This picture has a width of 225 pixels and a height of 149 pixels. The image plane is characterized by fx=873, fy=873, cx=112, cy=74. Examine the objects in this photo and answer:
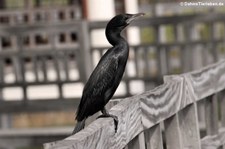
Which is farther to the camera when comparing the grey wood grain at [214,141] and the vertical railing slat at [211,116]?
the vertical railing slat at [211,116]

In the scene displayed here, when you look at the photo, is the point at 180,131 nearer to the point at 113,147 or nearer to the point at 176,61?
the point at 113,147

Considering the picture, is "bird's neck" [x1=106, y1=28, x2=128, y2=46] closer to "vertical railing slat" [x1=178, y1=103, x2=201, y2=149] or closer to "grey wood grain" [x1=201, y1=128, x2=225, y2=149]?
"vertical railing slat" [x1=178, y1=103, x2=201, y2=149]

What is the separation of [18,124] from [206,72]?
9.60 meters

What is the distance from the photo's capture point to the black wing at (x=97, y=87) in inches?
189

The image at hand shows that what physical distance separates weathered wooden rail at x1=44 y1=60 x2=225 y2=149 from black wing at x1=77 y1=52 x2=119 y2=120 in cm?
22

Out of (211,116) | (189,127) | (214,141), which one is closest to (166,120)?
(189,127)

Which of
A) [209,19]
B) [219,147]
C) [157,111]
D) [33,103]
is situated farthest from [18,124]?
[157,111]

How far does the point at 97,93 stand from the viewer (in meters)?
4.82

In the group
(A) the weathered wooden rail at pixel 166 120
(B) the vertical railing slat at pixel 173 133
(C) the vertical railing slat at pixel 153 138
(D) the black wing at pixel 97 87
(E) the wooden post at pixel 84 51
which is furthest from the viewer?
(E) the wooden post at pixel 84 51

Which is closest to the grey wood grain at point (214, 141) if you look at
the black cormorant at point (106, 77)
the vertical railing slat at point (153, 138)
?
the vertical railing slat at point (153, 138)

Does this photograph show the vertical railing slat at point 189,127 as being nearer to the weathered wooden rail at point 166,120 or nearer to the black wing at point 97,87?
the weathered wooden rail at point 166,120

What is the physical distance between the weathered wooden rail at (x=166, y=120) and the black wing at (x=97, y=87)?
22 centimetres

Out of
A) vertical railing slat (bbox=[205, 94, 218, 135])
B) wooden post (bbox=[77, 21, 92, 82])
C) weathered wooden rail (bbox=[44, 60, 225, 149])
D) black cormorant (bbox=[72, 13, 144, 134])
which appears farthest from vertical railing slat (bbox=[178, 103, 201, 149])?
wooden post (bbox=[77, 21, 92, 82])

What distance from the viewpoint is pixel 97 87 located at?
190 inches
